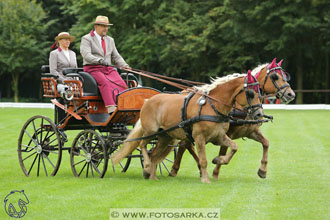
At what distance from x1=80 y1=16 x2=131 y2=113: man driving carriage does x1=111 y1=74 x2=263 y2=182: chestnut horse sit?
712mm

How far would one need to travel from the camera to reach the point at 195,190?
8992 mm

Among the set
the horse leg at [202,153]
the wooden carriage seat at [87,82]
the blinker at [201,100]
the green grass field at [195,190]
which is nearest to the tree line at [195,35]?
the green grass field at [195,190]

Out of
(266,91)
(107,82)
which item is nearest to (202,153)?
(266,91)

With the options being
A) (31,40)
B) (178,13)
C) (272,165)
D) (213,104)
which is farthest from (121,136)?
(31,40)

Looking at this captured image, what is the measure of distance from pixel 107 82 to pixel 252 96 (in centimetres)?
271

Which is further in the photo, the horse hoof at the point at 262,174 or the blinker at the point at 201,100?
the horse hoof at the point at 262,174

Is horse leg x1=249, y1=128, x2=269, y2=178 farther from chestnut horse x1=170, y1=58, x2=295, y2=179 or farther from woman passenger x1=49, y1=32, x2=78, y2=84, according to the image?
woman passenger x1=49, y1=32, x2=78, y2=84

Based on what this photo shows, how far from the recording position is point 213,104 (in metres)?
9.70

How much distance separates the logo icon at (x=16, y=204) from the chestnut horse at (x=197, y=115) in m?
2.11

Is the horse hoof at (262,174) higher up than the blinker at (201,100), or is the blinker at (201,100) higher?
the blinker at (201,100)

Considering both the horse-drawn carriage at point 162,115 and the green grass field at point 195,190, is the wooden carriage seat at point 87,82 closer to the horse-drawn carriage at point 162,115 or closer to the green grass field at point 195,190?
the horse-drawn carriage at point 162,115

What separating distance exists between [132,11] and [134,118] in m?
28.7

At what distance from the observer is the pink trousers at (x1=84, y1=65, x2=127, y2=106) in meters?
10.7

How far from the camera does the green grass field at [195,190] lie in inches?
303
